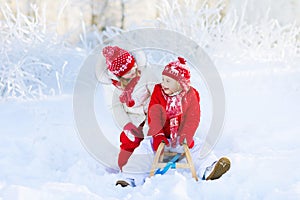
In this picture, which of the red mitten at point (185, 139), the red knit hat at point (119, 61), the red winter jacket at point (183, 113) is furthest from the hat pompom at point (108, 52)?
the red mitten at point (185, 139)

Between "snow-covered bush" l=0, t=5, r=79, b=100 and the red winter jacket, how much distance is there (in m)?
2.04

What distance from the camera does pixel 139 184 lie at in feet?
11.0

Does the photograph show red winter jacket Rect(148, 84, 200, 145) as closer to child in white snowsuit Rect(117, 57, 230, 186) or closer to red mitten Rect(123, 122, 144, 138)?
child in white snowsuit Rect(117, 57, 230, 186)

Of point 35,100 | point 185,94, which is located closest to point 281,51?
point 185,94

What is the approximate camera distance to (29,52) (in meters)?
5.48

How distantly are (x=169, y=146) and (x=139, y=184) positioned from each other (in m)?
0.38

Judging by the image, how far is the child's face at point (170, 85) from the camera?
328 cm

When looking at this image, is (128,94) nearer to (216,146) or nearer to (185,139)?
(185,139)

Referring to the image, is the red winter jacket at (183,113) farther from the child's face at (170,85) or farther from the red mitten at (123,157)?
the red mitten at (123,157)

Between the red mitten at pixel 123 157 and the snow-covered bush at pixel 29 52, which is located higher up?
the red mitten at pixel 123 157

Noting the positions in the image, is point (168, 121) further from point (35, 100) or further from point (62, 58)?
point (62, 58)

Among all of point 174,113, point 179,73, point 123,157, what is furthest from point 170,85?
point 123,157

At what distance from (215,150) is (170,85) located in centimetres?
96

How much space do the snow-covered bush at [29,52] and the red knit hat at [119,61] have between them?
1.81m
